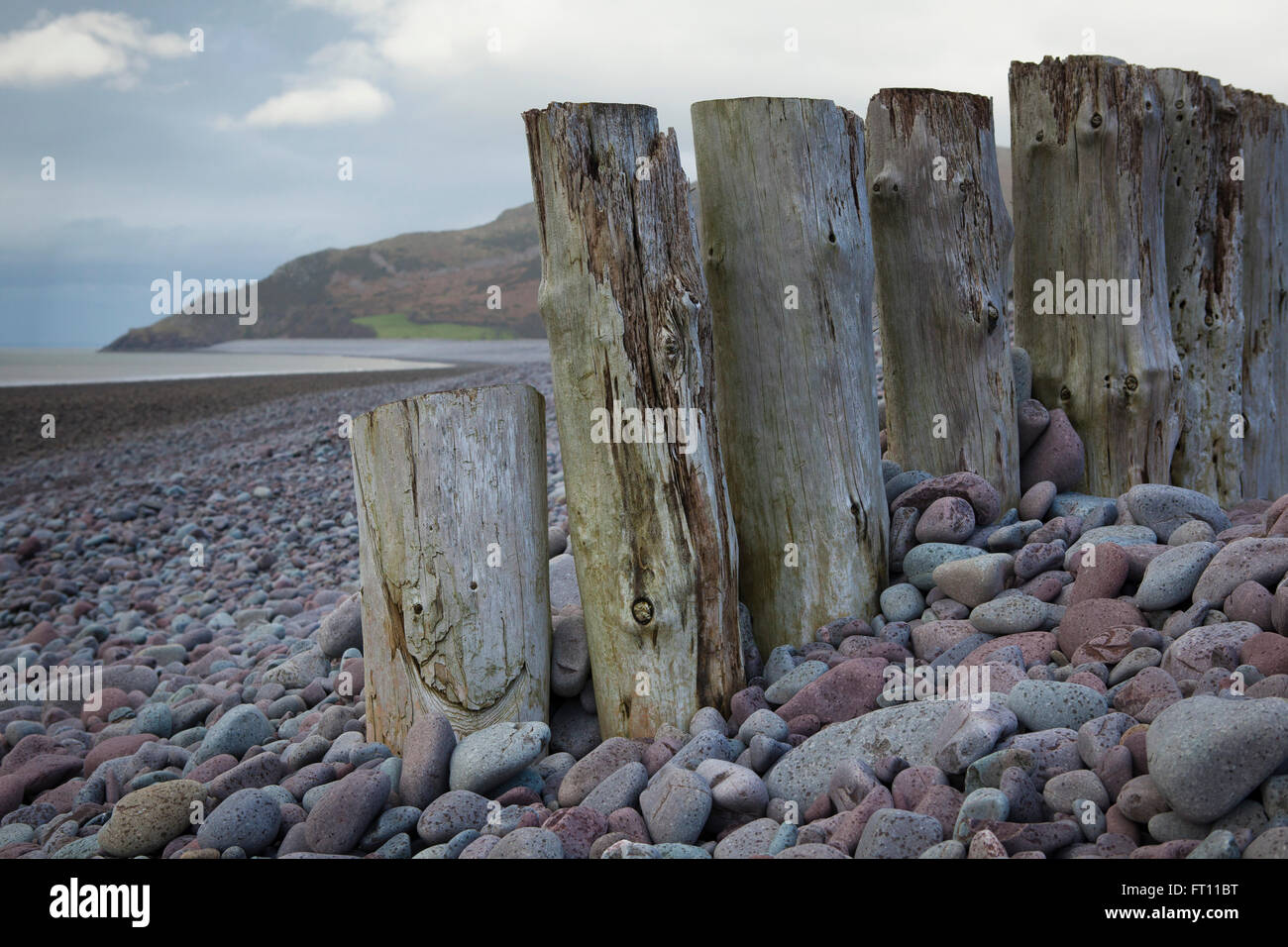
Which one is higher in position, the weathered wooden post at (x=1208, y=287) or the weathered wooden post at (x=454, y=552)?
the weathered wooden post at (x=1208, y=287)

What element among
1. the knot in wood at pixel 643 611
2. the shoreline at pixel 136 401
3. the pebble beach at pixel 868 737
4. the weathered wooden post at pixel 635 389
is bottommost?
the pebble beach at pixel 868 737

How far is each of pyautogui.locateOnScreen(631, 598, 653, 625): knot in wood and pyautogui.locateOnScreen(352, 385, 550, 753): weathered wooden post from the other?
43 cm

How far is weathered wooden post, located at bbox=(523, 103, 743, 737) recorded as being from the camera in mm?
3588

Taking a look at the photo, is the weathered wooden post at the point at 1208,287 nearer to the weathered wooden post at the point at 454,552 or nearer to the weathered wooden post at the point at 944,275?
the weathered wooden post at the point at 944,275

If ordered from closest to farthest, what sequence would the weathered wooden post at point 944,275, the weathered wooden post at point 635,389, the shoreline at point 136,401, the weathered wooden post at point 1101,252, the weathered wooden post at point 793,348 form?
the weathered wooden post at point 635,389 < the weathered wooden post at point 793,348 < the weathered wooden post at point 944,275 < the weathered wooden post at point 1101,252 < the shoreline at point 136,401

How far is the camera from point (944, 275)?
471cm

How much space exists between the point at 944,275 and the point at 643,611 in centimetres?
234

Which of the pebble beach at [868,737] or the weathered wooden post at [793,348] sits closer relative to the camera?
the pebble beach at [868,737]

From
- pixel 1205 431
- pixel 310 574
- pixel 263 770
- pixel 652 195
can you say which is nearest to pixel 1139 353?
pixel 1205 431

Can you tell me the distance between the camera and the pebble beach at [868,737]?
8.57ft

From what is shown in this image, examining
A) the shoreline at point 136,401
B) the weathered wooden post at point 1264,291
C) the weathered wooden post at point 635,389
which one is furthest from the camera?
the shoreline at point 136,401

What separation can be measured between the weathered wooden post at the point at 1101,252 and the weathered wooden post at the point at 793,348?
5.11ft

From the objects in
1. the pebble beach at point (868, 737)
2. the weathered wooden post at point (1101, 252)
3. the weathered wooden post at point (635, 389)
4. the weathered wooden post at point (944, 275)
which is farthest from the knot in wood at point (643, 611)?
the weathered wooden post at point (1101, 252)

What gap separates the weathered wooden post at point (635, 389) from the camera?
359 centimetres
